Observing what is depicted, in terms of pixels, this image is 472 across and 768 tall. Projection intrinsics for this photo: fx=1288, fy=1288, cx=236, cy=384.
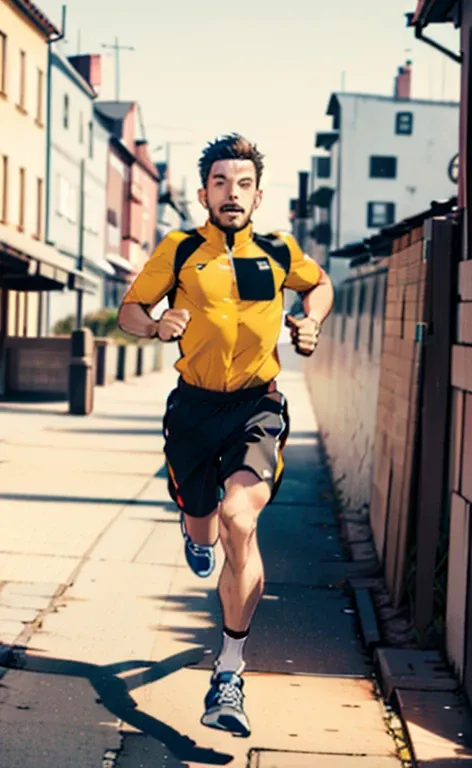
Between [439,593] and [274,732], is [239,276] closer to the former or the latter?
[274,732]

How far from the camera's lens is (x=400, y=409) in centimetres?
692

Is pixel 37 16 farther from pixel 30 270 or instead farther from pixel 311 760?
pixel 311 760

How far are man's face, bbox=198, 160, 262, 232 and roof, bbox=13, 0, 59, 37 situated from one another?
82.3ft

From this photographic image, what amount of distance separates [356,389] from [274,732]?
6668mm

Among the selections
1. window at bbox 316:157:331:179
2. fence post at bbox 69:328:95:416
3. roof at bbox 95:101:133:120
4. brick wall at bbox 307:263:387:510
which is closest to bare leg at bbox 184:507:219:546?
brick wall at bbox 307:263:387:510

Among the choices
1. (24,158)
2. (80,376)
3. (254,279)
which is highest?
(24,158)

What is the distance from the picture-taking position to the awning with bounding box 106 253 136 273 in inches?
1902

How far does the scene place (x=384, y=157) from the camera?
67.2 m

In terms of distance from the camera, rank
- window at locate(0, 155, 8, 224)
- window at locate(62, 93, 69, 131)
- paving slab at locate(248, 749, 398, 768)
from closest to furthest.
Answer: paving slab at locate(248, 749, 398, 768), window at locate(0, 155, 8, 224), window at locate(62, 93, 69, 131)

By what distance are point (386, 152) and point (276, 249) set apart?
63858 mm

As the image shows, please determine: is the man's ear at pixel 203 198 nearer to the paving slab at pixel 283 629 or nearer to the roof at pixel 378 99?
the paving slab at pixel 283 629

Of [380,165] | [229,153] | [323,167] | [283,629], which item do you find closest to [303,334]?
[229,153]

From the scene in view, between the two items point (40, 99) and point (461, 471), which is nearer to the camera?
point (461, 471)

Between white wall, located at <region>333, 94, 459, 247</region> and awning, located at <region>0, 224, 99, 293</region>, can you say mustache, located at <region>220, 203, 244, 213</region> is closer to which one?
awning, located at <region>0, 224, 99, 293</region>
